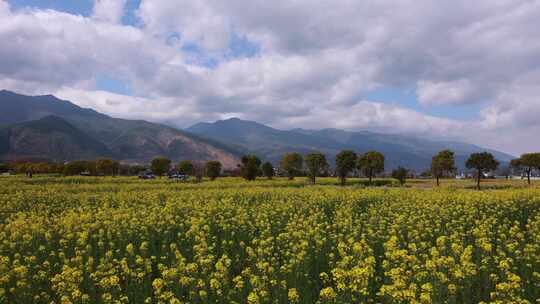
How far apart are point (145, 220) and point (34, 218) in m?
5.11

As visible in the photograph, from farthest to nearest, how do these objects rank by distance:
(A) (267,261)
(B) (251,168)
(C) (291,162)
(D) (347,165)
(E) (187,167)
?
(E) (187,167) < (C) (291,162) < (B) (251,168) < (D) (347,165) < (A) (267,261)

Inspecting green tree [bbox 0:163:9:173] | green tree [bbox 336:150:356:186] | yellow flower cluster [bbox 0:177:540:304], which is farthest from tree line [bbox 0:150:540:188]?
yellow flower cluster [bbox 0:177:540:304]

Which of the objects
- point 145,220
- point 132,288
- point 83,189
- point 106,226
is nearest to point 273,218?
point 145,220

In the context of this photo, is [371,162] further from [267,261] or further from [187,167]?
[267,261]

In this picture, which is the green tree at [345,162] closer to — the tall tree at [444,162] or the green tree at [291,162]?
the tall tree at [444,162]

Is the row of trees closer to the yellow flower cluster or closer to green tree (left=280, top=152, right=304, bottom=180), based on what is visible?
green tree (left=280, top=152, right=304, bottom=180)

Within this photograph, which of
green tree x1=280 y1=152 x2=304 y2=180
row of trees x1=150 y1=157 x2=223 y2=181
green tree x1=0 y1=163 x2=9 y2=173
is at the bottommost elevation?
green tree x1=0 y1=163 x2=9 y2=173

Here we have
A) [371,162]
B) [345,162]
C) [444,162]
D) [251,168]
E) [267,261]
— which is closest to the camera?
[267,261]

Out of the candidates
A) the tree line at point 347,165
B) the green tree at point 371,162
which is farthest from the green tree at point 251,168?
the green tree at point 371,162

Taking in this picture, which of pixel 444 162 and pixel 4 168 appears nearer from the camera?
pixel 444 162

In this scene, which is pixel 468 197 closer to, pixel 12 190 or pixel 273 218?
pixel 273 218

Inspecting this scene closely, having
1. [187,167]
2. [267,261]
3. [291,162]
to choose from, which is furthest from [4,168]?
[267,261]

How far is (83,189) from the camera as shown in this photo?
123 ft

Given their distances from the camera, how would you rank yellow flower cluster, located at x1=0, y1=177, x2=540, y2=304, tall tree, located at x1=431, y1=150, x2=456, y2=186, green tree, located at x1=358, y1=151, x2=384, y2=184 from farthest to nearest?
1. green tree, located at x1=358, y1=151, x2=384, y2=184
2. tall tree, located at x1=431, y1=150, x2=456, y2=186
3. yellow flower cluster, located at x1=0, y1=177, x2=540, y2=304
